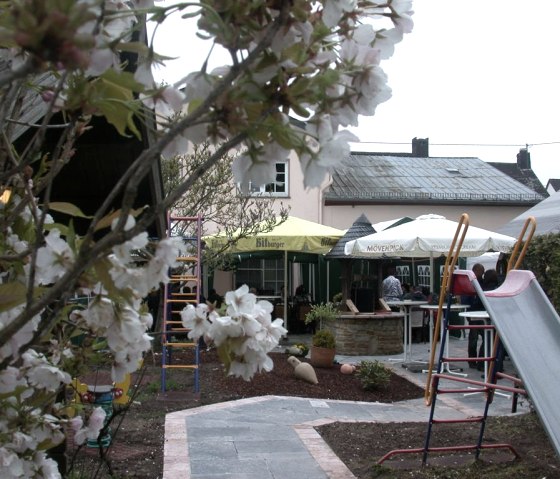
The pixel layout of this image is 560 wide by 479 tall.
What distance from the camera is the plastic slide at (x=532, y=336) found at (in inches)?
171

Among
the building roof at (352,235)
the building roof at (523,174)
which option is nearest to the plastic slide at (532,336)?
the building roof at (352,235)

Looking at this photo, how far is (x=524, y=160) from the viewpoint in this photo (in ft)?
118

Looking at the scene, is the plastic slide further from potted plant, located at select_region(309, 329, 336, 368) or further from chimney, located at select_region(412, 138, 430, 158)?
chimney, located at select_region(412, 138, 430, 158)

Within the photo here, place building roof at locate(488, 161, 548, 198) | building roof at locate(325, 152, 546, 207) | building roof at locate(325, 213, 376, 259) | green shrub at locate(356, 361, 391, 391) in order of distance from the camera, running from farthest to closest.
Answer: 1. building roof at locate(488, 161, 548, 198)
2. building roof at locate(325, 152, 546, 207)
3. building roof at locate(325, 213, 376, 259)
4. green shrub at locate(356, 361, 391, 391)

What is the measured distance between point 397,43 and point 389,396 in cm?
840

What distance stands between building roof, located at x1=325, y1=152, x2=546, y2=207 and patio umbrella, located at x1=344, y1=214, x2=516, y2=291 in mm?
10434

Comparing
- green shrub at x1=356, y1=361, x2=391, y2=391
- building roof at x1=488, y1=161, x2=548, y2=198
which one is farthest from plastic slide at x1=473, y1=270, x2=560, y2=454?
building roof at x1=488, y1=161, x2=548, y2=198

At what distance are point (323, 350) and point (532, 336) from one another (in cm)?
645

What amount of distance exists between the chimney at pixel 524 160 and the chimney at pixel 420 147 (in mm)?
6120

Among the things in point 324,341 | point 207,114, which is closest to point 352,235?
point 324,341

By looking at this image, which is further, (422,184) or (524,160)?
(524,160)

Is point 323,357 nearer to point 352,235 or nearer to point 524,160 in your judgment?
point 352,235

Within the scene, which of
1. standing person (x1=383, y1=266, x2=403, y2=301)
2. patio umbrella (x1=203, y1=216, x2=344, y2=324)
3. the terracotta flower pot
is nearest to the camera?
the terracotta flower pot

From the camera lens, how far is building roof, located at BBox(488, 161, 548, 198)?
31.0 meters
